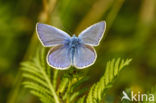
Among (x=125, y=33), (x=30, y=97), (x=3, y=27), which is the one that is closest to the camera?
(x=30, y=97)

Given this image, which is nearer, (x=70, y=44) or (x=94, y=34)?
(x=94, y=34)

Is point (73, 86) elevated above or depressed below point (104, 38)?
below

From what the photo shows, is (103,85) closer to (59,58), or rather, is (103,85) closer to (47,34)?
(59,58)

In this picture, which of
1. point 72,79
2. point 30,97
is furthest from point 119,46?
point 72,79

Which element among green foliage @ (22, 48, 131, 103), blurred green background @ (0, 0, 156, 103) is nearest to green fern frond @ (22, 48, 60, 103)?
→ green foliage @ (22, 48, 131, 103)

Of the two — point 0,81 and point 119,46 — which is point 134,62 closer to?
point 119,46

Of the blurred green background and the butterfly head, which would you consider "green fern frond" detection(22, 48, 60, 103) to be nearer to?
the butterfly head

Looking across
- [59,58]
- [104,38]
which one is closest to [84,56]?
[59,58]

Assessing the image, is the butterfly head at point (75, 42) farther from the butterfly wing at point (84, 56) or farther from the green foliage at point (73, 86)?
the green foliage at point (73, 86)
